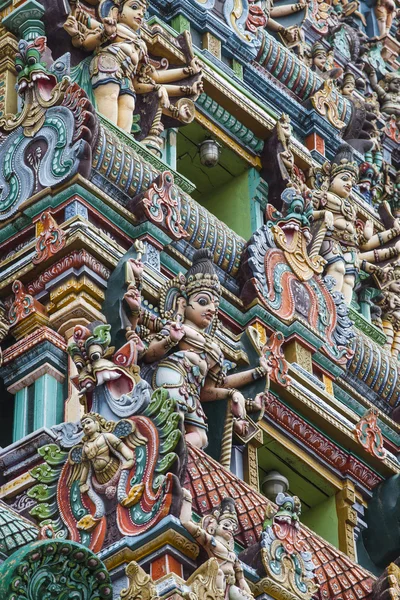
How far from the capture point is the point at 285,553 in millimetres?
24969

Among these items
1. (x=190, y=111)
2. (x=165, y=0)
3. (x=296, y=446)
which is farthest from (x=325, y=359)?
(x=165, y=0)

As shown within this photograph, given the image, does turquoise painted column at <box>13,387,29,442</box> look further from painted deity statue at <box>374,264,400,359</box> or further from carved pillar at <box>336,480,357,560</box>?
painted deity statue at <box>374,264,400,359</box>

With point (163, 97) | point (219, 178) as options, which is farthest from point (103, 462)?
point (219, 178)

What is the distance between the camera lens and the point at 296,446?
29078mm

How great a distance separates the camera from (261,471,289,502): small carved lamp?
2909 cm

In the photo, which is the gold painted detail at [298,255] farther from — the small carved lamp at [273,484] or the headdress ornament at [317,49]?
the headdress ornament at [317,49]

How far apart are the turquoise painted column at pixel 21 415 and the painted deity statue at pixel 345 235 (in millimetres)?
6109

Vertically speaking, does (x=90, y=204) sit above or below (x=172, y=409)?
above

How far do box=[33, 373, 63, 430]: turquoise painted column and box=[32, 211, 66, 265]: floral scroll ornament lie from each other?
1.43 meters

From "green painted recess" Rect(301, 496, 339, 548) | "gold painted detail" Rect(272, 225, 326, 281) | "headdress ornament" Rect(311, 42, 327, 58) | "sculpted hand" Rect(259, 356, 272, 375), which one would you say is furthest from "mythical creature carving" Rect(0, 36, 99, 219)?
"headdress ornament" Rect(311, 42, 327, 58)

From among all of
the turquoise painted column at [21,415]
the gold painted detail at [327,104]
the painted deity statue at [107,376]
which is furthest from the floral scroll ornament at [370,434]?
the gold painted detail at [327,104]

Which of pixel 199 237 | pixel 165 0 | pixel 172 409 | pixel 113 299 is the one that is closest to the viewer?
pixel 172 409

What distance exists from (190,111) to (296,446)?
416 cm

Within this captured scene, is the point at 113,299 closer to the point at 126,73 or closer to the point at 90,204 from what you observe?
the point at 90,204
